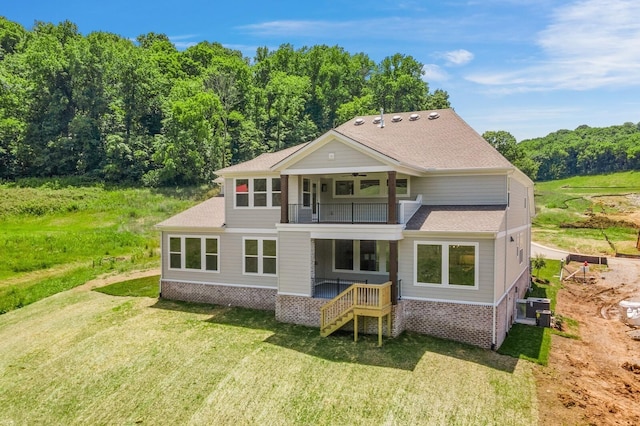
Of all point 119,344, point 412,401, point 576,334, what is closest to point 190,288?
point 119,344

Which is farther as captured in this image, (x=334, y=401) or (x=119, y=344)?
(x=119, y=344)

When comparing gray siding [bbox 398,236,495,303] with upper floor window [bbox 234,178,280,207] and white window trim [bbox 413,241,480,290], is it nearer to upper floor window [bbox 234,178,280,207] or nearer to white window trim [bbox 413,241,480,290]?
white window trim [bbox 413,241,480,290]

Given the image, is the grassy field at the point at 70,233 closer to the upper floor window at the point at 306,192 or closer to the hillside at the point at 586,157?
the upper floor window at the point at 306,192

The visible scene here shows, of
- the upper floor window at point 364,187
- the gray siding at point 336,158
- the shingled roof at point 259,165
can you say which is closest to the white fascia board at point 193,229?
the shingled roof at point 259,165

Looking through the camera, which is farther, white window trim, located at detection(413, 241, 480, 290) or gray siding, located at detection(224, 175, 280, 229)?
gray siding, located at detection(224, 175, 280, 229)

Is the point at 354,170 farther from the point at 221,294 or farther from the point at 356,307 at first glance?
the point at 221,294

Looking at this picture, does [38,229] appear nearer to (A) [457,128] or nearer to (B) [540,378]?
(A) [457,128]

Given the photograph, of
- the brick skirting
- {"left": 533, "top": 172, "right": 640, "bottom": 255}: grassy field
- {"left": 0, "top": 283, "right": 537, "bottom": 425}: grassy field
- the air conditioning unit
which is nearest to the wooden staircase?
→ {"left": 0, "top": 283, "right": 537, "bottom": 425}: grassy field
